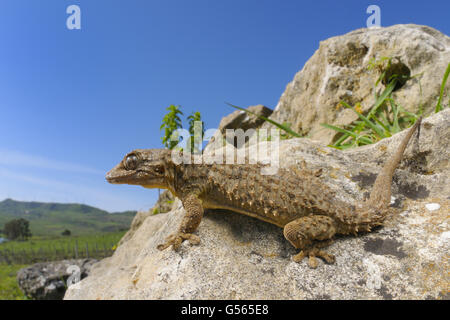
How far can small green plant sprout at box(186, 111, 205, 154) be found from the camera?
9.20 meters

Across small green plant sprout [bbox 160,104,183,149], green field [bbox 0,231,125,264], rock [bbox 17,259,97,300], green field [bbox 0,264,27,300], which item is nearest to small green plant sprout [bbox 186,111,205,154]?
small green plant sprout [bbox 160,104,183,149]

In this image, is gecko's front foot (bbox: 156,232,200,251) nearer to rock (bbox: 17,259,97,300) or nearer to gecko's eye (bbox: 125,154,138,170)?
gecko's eye (bbox: 125,154,138,170)

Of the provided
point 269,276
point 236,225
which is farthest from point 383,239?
point 236,225

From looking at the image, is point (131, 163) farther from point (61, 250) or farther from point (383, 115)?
point (61, 250)

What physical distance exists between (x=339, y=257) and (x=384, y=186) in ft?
4.50

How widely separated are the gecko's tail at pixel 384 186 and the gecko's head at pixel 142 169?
9.71 ft

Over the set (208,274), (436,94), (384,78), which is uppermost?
(384,78)

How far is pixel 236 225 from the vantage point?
3.96 meters

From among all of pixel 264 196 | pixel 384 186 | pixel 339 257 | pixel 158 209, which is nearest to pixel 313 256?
pixel 339 257

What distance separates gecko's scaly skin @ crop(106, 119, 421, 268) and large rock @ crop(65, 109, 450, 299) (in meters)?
0.19

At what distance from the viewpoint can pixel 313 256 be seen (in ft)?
10.9
